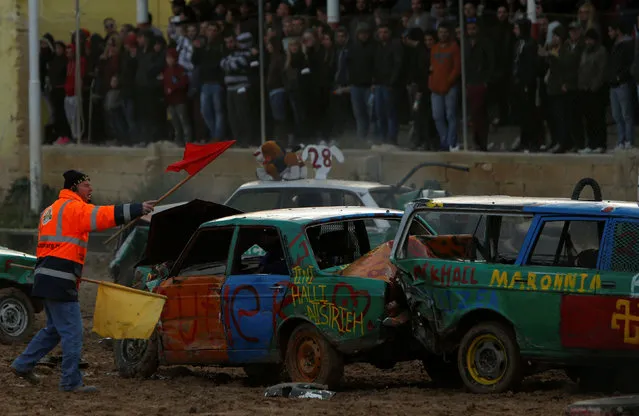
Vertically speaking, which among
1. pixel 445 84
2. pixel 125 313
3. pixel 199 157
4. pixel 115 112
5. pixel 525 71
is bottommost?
pixel 125 313

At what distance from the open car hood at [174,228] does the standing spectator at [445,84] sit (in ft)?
25.5

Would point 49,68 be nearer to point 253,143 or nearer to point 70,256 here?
point 253,143

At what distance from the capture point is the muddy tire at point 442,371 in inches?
477

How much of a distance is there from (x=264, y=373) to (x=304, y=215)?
4.65 ft

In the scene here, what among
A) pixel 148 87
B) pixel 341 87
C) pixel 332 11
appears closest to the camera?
pixel 332 11

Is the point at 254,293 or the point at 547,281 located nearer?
the point at 547,281

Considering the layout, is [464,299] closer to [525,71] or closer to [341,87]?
[525,71]

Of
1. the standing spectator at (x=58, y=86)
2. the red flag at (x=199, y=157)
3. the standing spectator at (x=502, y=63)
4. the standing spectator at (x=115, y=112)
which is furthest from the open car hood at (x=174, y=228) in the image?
the standing spectator at (x=58, y=86)

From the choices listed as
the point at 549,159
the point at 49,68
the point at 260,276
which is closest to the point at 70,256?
the point at 260,276

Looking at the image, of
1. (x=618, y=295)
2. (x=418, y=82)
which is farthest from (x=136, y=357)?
(x=418, y=82)

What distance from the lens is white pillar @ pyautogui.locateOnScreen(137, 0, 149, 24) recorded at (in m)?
25.9

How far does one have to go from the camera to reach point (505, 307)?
10.8 m

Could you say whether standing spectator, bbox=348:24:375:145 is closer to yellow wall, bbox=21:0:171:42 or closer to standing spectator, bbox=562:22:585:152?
standing spectator, bbox=562:22:585:152

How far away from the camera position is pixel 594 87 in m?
19.4
